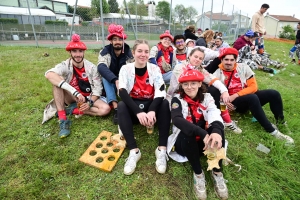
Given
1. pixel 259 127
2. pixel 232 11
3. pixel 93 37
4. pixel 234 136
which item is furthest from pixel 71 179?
pixel 232 11

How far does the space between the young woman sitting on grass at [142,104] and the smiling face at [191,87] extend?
1.36ft

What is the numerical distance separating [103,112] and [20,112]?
1801 mm

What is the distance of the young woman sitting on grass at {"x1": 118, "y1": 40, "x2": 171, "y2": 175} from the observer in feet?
8.39

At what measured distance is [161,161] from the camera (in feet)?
8.19

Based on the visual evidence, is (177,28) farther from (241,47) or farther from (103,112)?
(103,112)

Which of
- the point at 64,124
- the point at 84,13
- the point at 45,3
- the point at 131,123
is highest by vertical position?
the point at 45,3

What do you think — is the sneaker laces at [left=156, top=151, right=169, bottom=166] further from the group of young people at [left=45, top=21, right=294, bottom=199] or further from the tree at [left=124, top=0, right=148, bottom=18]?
the tree at [left=124, top=0, right=148, bottom=18]

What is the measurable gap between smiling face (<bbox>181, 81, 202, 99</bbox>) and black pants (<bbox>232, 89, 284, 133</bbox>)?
1278 mm

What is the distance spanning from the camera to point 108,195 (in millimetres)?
2180

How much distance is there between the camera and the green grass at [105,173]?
2.22m

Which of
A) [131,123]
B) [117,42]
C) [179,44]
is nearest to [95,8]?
[179,44]

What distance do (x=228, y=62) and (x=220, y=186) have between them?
214 centimetres

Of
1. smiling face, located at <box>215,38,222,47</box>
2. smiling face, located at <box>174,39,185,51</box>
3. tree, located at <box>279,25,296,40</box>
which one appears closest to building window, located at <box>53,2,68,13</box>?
smiling face, located at <box>215,38,222,47</box>

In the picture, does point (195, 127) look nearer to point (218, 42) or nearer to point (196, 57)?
point (196, 57)
